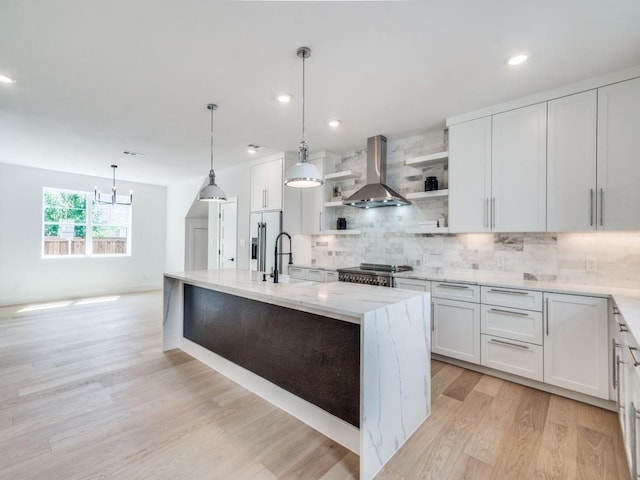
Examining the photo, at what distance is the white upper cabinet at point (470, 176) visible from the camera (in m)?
3.12

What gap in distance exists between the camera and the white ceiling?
183 centimetres

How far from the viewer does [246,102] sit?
304cm

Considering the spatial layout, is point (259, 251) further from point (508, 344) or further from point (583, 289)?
point (583, 289)

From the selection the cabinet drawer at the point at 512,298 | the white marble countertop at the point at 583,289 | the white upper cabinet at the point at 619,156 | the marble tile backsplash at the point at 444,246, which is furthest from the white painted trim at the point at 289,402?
the white upper cabinet at the point at 619,156

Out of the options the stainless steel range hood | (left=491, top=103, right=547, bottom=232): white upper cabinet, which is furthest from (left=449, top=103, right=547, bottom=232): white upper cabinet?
the stainless steel range hood

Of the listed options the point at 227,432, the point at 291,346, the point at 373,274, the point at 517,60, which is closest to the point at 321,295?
the point at 291,346

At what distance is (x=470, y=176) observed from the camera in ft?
10.6

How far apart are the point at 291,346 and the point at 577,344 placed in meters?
2.30

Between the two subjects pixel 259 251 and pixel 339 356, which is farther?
pixel 259 251

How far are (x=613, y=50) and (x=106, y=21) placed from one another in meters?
3.52

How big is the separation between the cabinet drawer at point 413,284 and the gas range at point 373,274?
79mm

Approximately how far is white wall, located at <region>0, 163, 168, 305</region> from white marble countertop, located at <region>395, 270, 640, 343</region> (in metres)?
6.28

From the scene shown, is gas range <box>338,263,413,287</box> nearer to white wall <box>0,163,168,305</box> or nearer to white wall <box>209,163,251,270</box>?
white wall <box>209,163,251,270</box>

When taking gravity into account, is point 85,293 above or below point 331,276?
below
